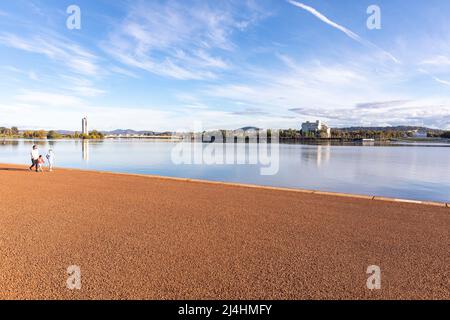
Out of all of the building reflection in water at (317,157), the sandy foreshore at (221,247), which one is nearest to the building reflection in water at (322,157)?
the building reflection in water at (317,157)

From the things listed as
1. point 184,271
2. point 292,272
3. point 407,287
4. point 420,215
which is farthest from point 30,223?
point 420,215

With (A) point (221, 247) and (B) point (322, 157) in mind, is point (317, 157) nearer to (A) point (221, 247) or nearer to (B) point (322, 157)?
(B) point (322, 157)

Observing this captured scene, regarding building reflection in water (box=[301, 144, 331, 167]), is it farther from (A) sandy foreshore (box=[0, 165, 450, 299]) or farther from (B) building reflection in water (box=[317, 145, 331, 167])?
(A) sandy foreshore (box=[0, 165, 450, 299])

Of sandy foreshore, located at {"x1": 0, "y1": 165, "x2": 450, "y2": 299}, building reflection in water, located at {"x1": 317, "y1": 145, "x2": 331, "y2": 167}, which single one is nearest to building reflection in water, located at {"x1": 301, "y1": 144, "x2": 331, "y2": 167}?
building reflection in water, located at {"x1": 317, "y1": 145, "x2": 331, "y2": 167}

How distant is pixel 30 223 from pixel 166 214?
2.54m

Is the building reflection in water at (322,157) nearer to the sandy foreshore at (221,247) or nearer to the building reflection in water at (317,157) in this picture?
the building reflection in water at (317,157)

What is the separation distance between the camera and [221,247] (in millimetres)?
4719

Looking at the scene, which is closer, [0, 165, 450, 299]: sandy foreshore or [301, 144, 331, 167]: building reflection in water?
[0, 165, 450, 299]: sandy foreshore

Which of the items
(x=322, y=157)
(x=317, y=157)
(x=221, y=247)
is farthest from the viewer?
(x=322, y=157)

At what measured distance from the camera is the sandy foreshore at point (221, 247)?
3.49 m

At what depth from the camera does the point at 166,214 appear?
22.1ft

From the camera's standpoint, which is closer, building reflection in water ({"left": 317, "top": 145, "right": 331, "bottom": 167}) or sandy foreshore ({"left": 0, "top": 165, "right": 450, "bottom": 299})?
sandy foreshore ({"left": 0, "top": 165, "right": 450, "bottom": 299})

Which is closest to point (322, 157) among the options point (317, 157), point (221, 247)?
point (317, 157)

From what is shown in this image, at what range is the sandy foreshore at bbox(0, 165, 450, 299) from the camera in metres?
3.49
